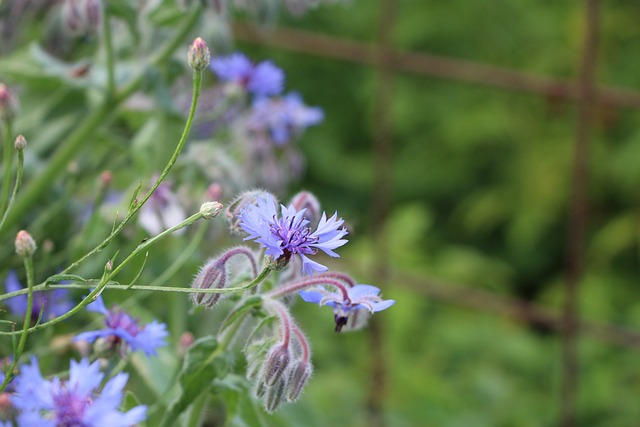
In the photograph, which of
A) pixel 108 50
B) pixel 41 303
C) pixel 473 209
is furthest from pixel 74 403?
pixel 473 209

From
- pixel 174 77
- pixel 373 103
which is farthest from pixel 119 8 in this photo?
pixel 373 103

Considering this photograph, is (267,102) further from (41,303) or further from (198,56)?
(198,56)

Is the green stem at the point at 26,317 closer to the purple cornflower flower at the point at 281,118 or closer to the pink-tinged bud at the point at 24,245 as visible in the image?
the pink-tinged bud at the point at 24,245

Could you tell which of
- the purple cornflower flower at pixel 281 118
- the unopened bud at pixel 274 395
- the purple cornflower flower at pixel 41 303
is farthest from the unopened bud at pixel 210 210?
the purple cornflower flower at pixel 281 118

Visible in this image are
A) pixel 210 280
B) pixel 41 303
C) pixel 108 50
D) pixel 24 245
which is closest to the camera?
pixel 24 245

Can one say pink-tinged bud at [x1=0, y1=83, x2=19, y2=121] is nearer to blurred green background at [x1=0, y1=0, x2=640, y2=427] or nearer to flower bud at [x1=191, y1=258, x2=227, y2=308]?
flower bud at [x1=191, y1=258, x2=227, y2=308]

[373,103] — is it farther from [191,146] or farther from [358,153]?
[191,146]

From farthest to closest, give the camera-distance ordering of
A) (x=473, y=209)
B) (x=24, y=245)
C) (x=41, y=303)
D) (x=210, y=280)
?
(x=473, y=209), (x=41, y=303), (x=210, y=280), (x=24, y=245)
